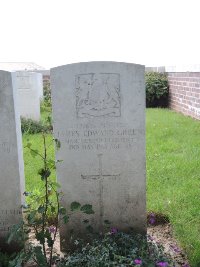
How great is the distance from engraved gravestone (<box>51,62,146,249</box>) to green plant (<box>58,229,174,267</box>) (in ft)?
0.85

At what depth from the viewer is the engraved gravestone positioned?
3.33m

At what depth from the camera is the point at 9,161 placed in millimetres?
3383

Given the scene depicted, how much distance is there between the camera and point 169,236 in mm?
3783

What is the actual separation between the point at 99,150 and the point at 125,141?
0.26 metres

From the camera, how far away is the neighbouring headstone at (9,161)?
3246 millimetres

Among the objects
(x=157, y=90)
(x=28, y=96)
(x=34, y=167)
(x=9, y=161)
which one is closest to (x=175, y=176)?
(x=34, y=167)

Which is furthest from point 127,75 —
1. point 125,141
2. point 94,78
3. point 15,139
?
point 15,139

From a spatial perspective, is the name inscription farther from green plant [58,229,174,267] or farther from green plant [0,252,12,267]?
green plant [0,252,12,267]

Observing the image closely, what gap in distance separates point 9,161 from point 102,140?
868 millimetres

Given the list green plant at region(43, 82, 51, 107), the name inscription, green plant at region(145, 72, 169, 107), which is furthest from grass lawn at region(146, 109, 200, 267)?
green plant at region(43, 82, 51, 107)

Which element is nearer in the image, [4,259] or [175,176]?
[4,259]

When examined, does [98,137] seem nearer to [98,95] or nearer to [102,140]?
[102,140]

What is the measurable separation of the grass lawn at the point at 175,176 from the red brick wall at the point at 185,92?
1.50 m

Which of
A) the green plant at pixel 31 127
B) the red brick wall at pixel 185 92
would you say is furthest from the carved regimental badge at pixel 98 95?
the red brick wall at pixel 185 92
